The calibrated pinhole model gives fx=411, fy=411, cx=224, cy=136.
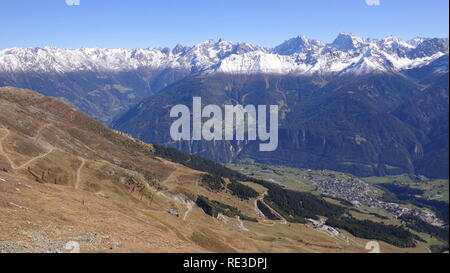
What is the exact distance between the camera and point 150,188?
6973 inches

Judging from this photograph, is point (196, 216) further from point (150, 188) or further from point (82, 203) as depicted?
point (82, 203)

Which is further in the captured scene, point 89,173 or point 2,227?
point 89,173

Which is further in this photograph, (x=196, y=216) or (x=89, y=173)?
(x=196, y=216)

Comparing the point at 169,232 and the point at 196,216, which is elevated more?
the point at 169,232
